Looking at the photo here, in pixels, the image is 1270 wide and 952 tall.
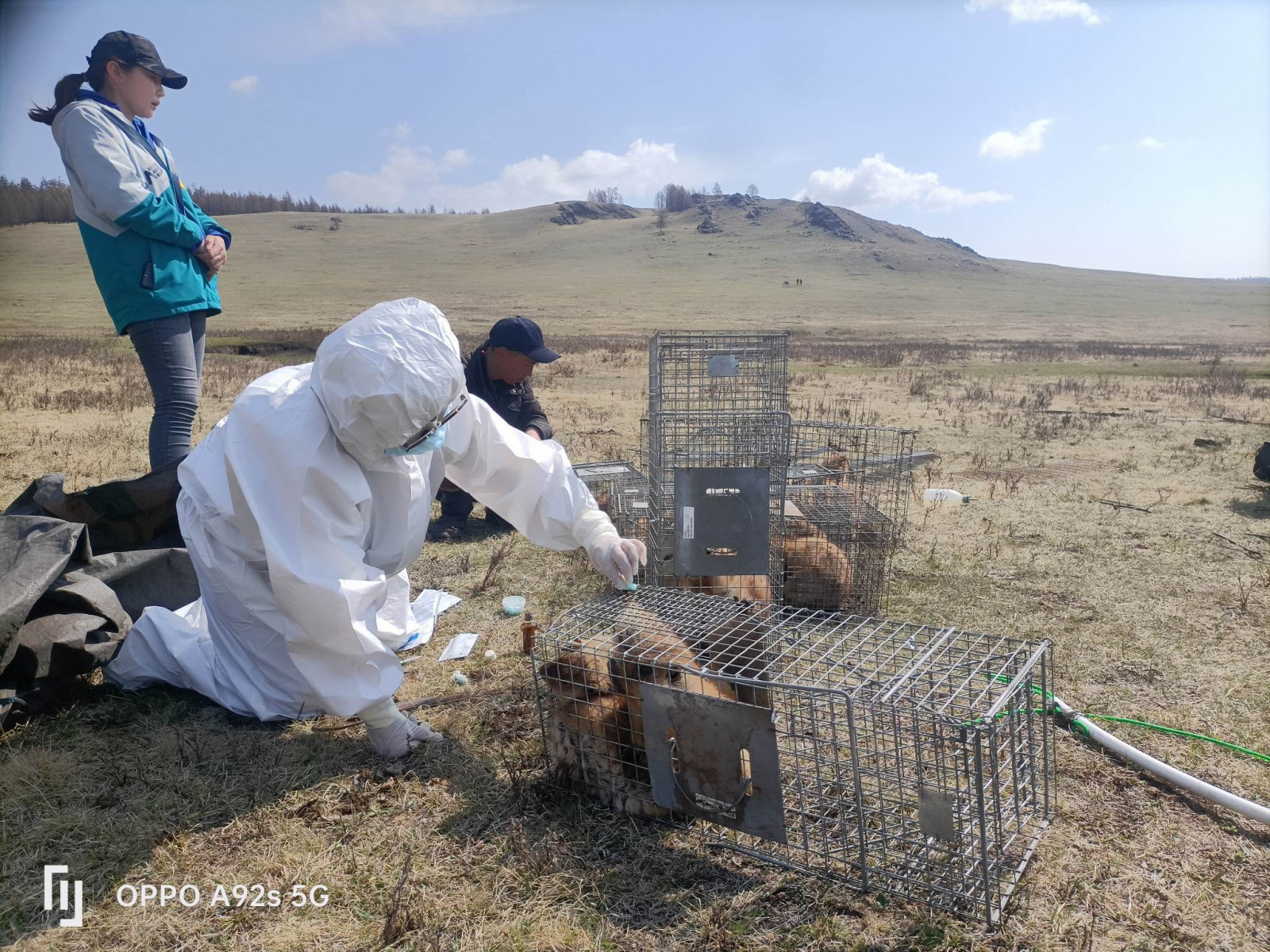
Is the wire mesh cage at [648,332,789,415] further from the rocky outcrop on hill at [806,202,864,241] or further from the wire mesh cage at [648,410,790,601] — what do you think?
the rocky outcrop on hill at [806,202,864,241]

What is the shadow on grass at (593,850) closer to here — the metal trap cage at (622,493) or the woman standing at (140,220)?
the metal trap cage at (622,493)

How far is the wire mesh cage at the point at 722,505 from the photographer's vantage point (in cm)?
392

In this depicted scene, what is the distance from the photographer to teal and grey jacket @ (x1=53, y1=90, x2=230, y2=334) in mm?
3703

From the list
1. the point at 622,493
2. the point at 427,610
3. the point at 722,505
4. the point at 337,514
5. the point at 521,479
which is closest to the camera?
the point at 337,514

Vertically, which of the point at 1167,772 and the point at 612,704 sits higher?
the point at 612,704

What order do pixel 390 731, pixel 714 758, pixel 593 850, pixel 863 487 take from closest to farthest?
pixel 714 758 < pixel 593 850 < pixel 390 731 < pixel 863 487

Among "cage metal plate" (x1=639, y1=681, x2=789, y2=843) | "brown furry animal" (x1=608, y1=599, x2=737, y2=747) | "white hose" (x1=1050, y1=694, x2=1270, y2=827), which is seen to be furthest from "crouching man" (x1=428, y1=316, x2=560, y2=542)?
"white hose" (x1=1050, y1=694, x2=1270, y2=827)

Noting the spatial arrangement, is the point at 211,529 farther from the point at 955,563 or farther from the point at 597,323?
the point at 597,323

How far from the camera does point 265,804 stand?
2.77m

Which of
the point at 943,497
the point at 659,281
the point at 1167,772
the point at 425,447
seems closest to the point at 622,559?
the point at 425,447

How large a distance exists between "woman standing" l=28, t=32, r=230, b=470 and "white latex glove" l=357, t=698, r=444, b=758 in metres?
2.12

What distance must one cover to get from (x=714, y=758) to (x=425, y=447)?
146cm

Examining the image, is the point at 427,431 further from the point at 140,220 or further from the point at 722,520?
the point at 140,220

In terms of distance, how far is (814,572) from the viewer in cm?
458
